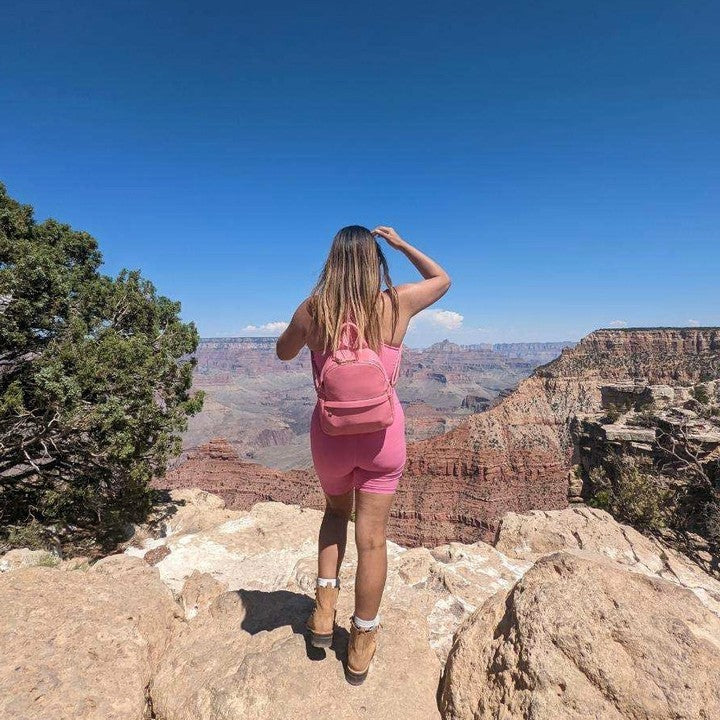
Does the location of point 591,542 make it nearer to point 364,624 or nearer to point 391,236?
point 364,624

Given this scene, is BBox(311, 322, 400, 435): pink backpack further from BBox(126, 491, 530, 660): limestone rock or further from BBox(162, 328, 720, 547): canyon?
BBox(162, 328, 720, 547): canyon

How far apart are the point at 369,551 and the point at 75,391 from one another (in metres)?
8.11

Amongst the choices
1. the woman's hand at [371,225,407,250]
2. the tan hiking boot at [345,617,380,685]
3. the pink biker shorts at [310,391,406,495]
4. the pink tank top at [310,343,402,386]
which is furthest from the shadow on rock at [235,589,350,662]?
the woman's hand at [371,225,407,250]

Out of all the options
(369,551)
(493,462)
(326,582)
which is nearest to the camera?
(369,551)

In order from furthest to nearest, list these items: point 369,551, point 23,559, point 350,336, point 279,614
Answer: point 23,559
point 279,614
point 369,551
point 350,336

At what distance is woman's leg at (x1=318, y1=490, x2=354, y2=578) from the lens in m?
2.88

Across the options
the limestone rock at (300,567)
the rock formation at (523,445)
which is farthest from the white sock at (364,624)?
the rock formation at (523,445)

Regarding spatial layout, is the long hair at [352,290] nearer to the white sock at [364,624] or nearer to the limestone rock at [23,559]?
the white sock at [364,624]

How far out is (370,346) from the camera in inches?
95.8

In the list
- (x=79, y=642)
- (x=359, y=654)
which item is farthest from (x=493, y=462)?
(x=79, y=642)

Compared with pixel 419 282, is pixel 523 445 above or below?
below

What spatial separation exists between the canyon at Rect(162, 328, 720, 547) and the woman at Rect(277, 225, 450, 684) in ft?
105

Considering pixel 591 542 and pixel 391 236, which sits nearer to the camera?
pixel 391 236

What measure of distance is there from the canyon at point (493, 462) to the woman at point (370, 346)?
32.1m
